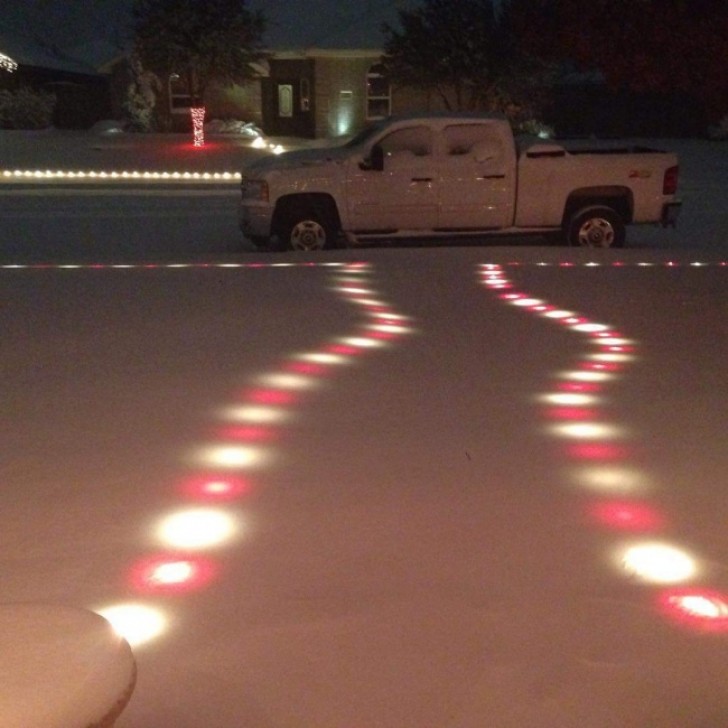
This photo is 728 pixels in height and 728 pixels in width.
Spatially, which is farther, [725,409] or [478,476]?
[725,409]

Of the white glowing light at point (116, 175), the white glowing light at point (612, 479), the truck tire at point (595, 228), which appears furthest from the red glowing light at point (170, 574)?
the white glowing light at point (116, 175)

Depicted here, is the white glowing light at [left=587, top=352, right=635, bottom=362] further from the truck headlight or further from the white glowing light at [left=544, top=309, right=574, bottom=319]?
the truck headlight

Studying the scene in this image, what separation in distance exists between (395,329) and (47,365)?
3.13 metres

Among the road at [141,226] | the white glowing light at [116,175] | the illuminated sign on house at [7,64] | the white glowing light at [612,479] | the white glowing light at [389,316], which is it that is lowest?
the white glowing light at [612,479]

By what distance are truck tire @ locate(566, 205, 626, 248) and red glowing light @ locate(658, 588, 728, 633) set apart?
480 inches

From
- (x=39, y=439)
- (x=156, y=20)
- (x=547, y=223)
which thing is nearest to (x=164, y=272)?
(x=547, y=223)

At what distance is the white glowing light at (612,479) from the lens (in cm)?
650

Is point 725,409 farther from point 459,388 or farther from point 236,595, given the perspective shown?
point 236,595

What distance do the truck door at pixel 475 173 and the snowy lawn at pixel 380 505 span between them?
4.95 metres

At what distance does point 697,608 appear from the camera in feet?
16.5

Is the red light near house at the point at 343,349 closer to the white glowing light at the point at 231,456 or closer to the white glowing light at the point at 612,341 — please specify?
the white glowing light at the point at 612,341

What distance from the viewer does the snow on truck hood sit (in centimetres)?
1653

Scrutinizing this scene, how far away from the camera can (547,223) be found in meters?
17.0

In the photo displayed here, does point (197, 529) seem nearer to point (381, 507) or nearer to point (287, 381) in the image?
point (381, 507)
